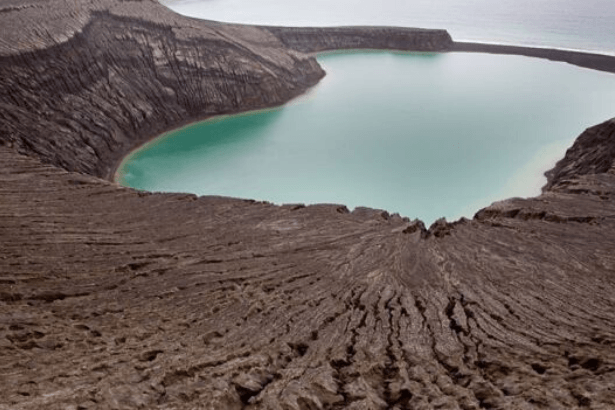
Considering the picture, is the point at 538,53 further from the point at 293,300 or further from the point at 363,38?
the point at 293,300

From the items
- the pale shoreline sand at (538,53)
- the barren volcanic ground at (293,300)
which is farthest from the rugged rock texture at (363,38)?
the barren volcanic ground at (293,300)

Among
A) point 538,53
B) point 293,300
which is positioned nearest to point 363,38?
point 538,53

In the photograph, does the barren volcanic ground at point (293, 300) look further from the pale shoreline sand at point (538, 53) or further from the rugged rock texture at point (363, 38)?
the rugged rock texture at point (363, 38)

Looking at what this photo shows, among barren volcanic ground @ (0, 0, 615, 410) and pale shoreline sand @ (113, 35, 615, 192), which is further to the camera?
pale shoreline sand @ (113, 35, 615, 192)

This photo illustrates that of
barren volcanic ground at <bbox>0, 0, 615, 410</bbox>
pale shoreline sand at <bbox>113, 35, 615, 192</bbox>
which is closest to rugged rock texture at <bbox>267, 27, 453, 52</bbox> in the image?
pale shoreline sand at <bbox>113, 35, 615, 192</bbox>

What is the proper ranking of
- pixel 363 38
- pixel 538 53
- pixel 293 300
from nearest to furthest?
pixel 293 300, pixel 538 53, pixel 363 38

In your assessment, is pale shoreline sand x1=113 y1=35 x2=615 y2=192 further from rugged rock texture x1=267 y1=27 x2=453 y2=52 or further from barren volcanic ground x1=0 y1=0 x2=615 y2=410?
barren volcanic ground x1=0 y1=0 x2=615 y2=410

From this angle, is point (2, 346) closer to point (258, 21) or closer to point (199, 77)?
point (199, 77)

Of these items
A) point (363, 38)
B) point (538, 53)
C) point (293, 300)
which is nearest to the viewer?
point (293, 300)
